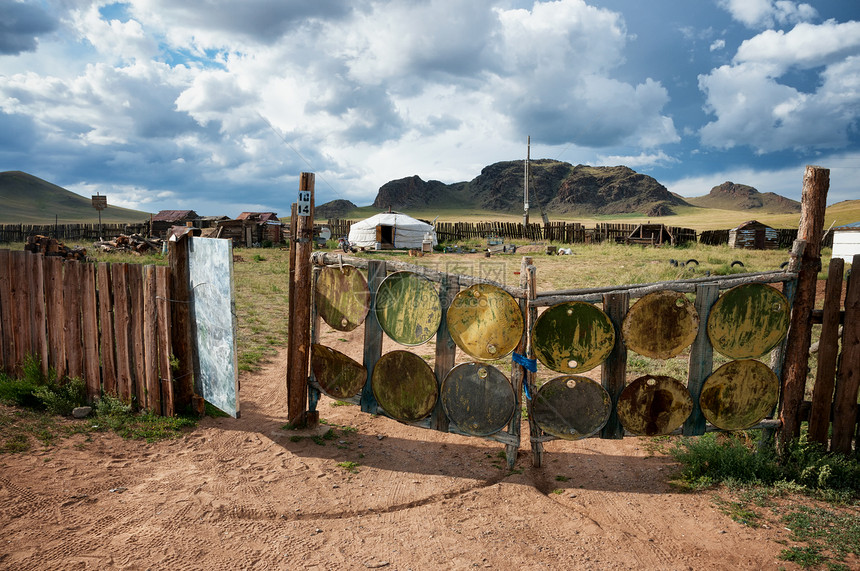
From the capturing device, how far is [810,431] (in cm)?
450

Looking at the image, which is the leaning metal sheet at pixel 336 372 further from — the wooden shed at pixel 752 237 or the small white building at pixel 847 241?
the wooden shed at pixel 752 237

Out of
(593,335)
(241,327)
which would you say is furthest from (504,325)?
(241,327)

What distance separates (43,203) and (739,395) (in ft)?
470

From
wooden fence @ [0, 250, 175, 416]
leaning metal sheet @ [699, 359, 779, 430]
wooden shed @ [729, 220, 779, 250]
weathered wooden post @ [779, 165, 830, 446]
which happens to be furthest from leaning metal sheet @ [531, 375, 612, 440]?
wooden shed @ [729, 220, 779, 250]

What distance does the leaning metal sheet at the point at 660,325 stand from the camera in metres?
4.21

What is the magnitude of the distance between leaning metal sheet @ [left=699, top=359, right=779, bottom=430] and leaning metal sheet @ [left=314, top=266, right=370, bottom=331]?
11.1ft

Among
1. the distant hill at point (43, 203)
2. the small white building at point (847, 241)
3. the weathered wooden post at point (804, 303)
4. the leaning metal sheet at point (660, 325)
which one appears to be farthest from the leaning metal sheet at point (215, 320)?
the distant hill at point (43, 203)

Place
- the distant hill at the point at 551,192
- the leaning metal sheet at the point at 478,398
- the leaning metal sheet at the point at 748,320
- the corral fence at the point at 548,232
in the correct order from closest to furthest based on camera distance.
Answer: the leaning metal sheet at the point at 748,320 → the leaning metal sheet at the point at 478,398 → the corral fence at the point at 548,232 → the distant hill at the point at 551,192

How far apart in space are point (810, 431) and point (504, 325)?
10.3ft

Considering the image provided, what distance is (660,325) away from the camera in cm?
425

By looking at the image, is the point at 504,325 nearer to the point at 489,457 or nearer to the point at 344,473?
the point at 489,457

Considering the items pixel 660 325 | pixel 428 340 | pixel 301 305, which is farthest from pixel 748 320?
pixel 301 305

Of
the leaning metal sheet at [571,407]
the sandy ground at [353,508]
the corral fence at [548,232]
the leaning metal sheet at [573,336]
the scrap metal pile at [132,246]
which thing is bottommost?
the sandy ground at [353,508]

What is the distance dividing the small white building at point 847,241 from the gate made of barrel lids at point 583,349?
20445 mm
